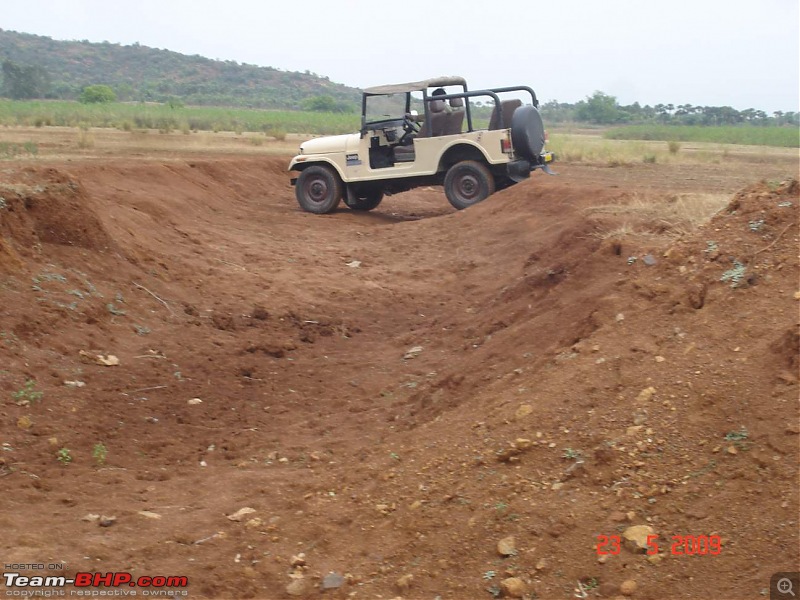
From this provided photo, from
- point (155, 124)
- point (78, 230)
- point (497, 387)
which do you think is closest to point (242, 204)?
point (78, 230)

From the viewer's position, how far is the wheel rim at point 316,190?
52.3ft

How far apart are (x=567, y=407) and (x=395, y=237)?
9302mm

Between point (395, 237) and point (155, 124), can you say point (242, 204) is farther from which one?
point (155, 124)

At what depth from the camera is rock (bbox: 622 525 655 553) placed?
3.66 m

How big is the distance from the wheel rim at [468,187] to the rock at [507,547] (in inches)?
444

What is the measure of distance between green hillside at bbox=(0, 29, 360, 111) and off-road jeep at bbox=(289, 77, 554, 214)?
67.0m

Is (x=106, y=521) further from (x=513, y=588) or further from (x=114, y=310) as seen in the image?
(x=114, y=310)

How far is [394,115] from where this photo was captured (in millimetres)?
15406

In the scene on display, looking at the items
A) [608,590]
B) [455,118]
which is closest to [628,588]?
[608,590]

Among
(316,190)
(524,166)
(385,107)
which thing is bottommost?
(316,190)

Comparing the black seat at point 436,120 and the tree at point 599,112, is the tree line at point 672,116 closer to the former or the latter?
the tree at point 599,112

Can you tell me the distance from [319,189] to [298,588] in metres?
12.5

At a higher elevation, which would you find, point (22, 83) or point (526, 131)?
point (22, 83)
